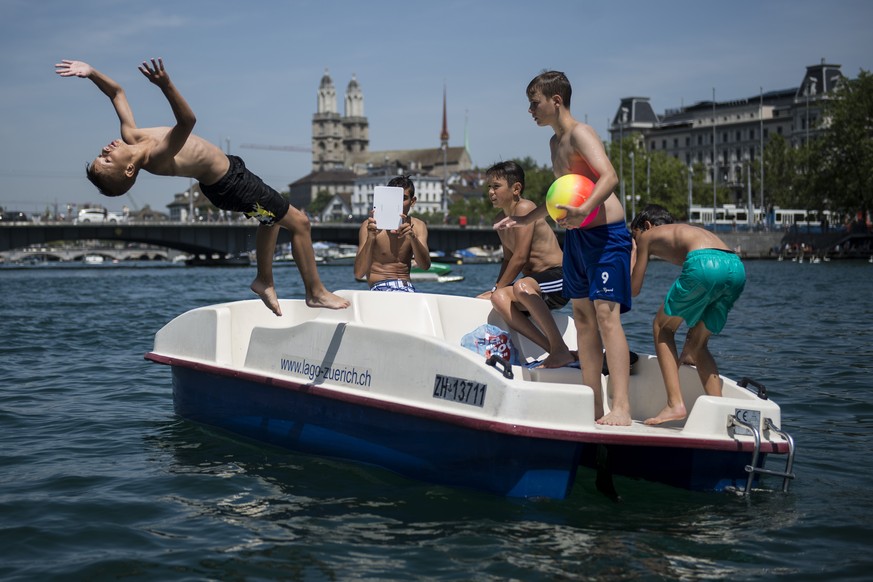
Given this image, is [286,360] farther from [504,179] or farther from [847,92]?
[847,92]

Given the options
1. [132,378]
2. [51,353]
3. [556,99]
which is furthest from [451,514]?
[51,353]

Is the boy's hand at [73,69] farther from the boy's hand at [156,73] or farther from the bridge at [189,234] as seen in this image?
the bridge at [189,234]

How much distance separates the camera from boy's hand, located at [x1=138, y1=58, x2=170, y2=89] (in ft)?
20.3

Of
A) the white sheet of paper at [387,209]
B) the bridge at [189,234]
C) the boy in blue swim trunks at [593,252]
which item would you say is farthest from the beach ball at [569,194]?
the bridge at [189,234]

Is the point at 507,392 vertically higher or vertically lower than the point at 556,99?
lower

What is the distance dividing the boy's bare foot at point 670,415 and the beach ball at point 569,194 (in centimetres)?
139

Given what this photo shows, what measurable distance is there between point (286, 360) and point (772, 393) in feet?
18.9

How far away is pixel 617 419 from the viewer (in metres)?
6.55

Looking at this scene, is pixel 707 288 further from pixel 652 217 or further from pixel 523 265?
pixel 523 265

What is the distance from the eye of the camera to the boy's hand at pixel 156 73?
20.3 ft

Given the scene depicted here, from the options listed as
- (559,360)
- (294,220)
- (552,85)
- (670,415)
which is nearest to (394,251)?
(294,220)

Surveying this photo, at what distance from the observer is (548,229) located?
8.20 metres

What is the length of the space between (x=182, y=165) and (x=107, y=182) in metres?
0.53

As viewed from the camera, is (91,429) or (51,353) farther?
(51,353)
